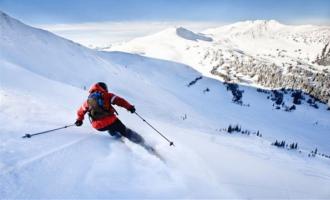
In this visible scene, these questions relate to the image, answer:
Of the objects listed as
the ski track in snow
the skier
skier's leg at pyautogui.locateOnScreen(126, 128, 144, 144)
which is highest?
the skier

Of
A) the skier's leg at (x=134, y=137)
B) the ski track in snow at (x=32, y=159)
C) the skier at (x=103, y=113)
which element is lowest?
the skier's leg at (x=134, y=137)

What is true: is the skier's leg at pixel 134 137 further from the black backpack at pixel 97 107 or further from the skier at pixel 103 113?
the black backpack at pixel 97 107

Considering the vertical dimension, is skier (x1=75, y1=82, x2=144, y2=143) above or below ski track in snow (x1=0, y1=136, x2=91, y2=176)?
above

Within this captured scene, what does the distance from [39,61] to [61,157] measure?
2549cm

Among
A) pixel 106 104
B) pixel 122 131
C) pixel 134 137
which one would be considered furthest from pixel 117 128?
pixel 106 104

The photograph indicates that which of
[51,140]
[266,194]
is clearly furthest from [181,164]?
[51,140]

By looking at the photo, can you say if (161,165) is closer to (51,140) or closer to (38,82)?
(51,140)

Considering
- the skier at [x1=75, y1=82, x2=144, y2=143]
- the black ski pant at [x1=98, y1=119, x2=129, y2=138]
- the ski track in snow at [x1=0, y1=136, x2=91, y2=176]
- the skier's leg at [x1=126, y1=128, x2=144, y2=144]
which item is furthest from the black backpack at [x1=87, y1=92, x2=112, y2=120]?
the ski track in snow at [x1=0, y1=136, x2=91, y2=176]

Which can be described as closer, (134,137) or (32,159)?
(32,159)

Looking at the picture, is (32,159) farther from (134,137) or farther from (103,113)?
(134,137)

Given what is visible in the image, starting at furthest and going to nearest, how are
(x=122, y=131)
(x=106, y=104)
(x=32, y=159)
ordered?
(x=106, y=104)
(x=122, y=131)
(x=32, y=159)

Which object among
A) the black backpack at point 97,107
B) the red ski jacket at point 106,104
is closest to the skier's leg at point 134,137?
the red ski jacket at point 106,104

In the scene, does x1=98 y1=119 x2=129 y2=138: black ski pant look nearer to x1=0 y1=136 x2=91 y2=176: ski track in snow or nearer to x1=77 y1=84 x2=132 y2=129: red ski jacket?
x1=77 y1=84 x2=132 y2=129: red ski jacket

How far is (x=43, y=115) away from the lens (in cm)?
1013
